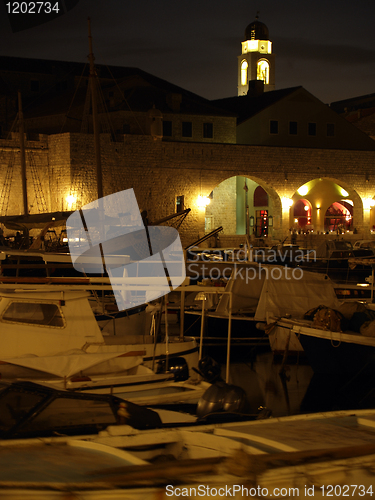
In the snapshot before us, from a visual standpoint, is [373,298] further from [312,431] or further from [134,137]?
[134,137]

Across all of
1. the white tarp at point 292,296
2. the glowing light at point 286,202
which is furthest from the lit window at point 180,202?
the white tarp at point 292,296

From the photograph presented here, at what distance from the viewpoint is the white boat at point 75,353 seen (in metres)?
5.73

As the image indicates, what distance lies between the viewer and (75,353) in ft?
19.6

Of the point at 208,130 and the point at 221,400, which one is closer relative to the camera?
the point at 221,400

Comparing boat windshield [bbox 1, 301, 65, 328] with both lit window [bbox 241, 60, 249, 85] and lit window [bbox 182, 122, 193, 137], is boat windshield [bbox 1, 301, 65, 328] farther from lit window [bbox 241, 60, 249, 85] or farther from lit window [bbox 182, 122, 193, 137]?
lit window [bbox 241, 60, 249, 85]

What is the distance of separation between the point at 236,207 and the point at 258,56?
2517cm

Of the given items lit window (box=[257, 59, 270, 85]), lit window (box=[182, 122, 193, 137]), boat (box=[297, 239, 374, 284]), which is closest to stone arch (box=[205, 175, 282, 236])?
lit window (box=[182, 122, 193, 137])

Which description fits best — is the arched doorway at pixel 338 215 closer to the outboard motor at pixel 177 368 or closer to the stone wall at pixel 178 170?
the stone wall at pixel 178 170

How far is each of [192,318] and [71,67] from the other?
30.5 meters

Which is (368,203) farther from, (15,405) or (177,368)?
(15,405)

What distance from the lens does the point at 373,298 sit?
1130cm

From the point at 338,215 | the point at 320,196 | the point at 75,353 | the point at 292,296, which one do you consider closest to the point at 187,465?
the point at 75,353

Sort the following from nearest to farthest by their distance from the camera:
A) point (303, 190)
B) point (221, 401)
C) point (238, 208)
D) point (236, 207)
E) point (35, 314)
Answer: point (221, 401)
point (35, 314)
point (303, 190)
point (236, 207)
point (238, 208)

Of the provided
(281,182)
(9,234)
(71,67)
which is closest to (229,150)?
(281,182)
